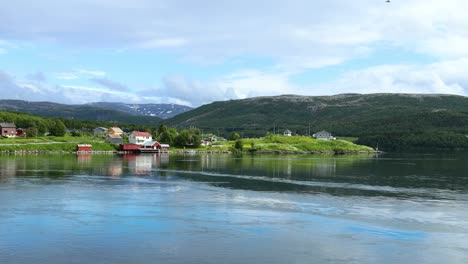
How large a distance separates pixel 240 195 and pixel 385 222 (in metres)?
14.3

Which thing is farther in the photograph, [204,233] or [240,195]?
[240,195]

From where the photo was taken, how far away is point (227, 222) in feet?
96.9

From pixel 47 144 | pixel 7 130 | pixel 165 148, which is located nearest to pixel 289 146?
pixel 165 148

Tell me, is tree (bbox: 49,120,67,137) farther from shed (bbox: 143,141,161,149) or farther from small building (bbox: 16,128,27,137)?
shed (bbox: 143,141,161,149)

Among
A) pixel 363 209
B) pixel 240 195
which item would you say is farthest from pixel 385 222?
pixel 240 195

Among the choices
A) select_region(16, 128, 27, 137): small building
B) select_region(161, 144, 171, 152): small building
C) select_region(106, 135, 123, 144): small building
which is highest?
select_region(16, 128, 27, 137): small building

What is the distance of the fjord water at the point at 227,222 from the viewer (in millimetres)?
22672

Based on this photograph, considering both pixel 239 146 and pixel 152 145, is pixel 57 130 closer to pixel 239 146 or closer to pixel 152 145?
pixel 152 145

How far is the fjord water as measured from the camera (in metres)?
22.7

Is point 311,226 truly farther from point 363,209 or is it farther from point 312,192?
point 312,192

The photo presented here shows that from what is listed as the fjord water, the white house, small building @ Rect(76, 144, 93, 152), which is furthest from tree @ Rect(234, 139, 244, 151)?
the fjord water

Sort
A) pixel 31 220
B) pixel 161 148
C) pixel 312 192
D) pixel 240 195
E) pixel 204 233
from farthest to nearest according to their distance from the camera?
pixel 161 148 → pixel 312 192 → pixel 240 195 → pixel 31 220 → pixel 204 233

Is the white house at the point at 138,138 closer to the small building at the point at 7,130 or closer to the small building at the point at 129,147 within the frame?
the small building at the point at 129,147

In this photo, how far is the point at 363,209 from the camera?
35438mm
